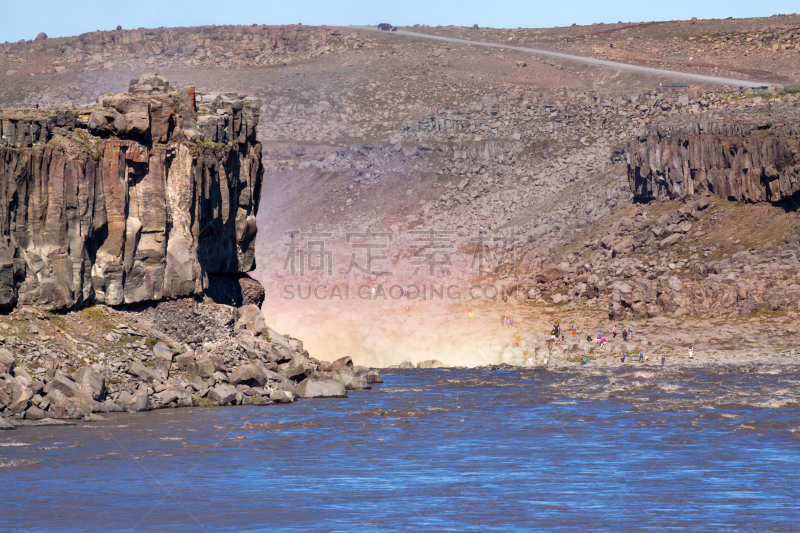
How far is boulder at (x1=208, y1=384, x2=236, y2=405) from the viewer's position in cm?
4900

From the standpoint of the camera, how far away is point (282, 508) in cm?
2938

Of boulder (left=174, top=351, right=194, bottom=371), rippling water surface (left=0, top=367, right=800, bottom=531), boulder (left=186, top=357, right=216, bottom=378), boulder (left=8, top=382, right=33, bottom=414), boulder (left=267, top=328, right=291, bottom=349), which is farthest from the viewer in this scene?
boulder (left=267, top=328, right=291, bottom=349)

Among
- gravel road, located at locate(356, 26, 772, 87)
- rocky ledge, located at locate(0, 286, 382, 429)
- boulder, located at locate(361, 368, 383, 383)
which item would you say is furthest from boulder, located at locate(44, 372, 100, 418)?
gravel road, located at locate(356, 26, 772, 87)

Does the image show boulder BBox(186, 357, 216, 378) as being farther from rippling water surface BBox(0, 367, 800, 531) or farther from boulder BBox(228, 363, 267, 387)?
rippling water surface BBox(0, 367, 800, 531)

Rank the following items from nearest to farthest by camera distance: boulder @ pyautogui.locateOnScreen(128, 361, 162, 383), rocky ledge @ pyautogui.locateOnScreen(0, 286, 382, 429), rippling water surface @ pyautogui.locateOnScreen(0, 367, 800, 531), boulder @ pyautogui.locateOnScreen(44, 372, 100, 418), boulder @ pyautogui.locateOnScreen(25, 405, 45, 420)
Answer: rippling water surface @ pyautogui.locateOnScreen(0, 367, 800, 531)
boulder @ pyautogui.locateOnScreen(25, 405, 45, 420)
boulder @ pyautogui.locateOnScreen(44, 372, 100, 418)
rocky ledge @ pyautogui.locateOnScreen(0, 286, 382, 429)
boulder @ pyautogui.locateOnScreen(128, 361, 162, 383)

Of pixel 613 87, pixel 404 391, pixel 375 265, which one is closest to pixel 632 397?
pixel 404 391

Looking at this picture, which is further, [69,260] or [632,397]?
[632,397]

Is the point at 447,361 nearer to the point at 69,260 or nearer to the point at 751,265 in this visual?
the point at 751,265

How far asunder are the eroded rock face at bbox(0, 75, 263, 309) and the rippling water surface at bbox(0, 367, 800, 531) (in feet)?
30.9

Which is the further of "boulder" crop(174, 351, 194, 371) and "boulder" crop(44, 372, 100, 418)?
"boulder" crop(174, 351, 194, 371)

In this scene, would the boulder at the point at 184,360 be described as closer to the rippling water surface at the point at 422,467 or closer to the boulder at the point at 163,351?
the boulder at the point at 163,351

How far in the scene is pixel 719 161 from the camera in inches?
3836

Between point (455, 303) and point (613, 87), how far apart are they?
2249 inches

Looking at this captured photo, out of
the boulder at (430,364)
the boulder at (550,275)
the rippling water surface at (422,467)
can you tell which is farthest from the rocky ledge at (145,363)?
the boulder at (550,275)
